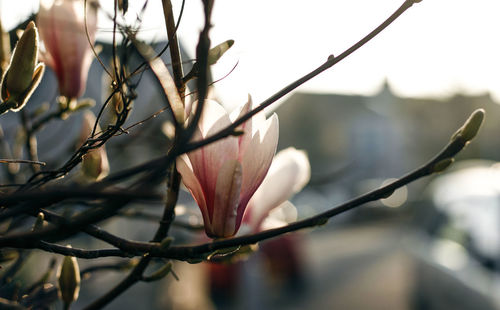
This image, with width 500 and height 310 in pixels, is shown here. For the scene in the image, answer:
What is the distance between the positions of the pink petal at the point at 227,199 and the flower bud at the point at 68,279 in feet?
0.60

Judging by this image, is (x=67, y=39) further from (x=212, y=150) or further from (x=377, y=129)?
(x=377, y=129)

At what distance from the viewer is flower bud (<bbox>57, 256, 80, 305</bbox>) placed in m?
0.64

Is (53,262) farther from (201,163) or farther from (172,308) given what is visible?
(172,308)

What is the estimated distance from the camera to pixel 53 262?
0.81 meters

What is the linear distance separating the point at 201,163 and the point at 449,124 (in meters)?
24.4

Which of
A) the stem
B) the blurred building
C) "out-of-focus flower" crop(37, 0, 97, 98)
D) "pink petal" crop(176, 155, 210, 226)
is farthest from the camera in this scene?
the blurred building

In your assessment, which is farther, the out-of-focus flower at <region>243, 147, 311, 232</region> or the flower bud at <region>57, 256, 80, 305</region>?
the out-of-focus flower at <region>243, 147, 311, 232</region>

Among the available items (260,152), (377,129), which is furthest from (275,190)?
(377,129)

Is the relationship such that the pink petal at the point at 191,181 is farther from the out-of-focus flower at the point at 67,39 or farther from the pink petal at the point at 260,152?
the out-of-focus flower at the point at 67,39

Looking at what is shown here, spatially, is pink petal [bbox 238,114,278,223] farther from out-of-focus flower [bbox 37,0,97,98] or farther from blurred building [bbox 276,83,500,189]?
blurred building [bbox 276,83,500,189]

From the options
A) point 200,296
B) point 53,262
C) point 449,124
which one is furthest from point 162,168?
point 449,124

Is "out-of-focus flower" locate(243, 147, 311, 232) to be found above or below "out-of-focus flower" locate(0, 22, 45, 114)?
below

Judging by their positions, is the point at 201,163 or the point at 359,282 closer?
the point at 201,163

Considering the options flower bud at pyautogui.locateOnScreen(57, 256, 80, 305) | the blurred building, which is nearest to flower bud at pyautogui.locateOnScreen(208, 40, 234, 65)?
flower bud at pyautogui.locateOnScreen(57, 256, 80, 305)
